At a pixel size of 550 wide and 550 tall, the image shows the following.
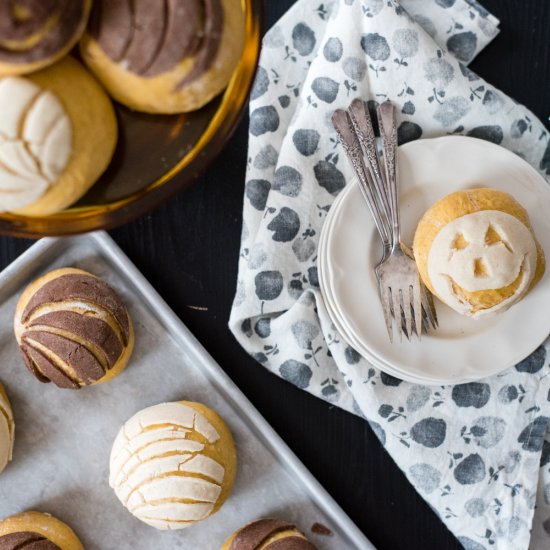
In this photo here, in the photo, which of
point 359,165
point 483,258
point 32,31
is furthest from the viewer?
point 359,165

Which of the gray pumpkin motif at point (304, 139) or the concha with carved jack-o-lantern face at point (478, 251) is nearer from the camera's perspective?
the concha with carved jack-o-lantern face at point (478, 251)

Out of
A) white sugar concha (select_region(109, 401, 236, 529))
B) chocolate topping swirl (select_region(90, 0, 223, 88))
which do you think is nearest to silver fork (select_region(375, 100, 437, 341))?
white sugar concha (select_region(109, 401, 236, 529))

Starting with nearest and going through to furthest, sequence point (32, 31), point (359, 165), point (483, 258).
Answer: point (32, 31), point (483, 258), point (359, 165)

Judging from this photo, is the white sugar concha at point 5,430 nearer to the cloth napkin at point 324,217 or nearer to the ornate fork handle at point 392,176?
the cloth napkin at point 324,217

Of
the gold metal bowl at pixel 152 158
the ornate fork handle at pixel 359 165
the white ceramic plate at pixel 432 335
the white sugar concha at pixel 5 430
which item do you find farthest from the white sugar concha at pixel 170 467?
the gold metal bowl at pixel 152 158

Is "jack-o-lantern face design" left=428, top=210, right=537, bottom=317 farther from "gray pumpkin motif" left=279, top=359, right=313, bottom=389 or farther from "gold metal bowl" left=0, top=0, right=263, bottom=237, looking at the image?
"gold metal bowl" left=0, top=0, right=263, bottom=237

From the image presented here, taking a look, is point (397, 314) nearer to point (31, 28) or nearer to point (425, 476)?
point (425, 476)

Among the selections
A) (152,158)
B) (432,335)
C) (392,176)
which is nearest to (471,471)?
(432,335)
